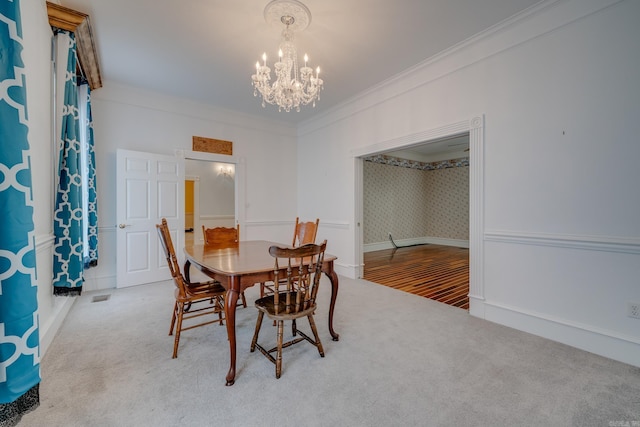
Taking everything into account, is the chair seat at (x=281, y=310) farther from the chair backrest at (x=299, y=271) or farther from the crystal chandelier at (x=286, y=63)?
the crystal chandelier at (x=286, y=63)

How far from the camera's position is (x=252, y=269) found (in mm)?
1857

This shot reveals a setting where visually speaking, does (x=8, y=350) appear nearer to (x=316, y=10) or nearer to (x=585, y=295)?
(x=316, y=10)

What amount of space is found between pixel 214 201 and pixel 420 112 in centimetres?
661

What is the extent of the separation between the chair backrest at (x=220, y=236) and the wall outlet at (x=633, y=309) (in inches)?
139

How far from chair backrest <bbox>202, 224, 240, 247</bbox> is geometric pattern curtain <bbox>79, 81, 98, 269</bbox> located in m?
1.57

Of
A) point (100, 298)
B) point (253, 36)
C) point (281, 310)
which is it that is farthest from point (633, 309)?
point (100, 298)

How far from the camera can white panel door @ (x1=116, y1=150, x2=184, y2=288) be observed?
12.6ft

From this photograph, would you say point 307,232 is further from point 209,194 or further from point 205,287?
point 209,194

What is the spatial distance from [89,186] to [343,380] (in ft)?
12.6

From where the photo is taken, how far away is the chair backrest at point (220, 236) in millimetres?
3202

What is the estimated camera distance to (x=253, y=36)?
282cm

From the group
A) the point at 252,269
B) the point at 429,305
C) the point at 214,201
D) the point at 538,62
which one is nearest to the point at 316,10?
the point at 538,62

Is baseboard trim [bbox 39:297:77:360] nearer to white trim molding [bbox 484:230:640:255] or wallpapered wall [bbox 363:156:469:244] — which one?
white trim molding [bbox 484:230:640:255]

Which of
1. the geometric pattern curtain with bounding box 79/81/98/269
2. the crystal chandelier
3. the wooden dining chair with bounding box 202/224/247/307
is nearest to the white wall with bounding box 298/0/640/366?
the crystal chandelier
